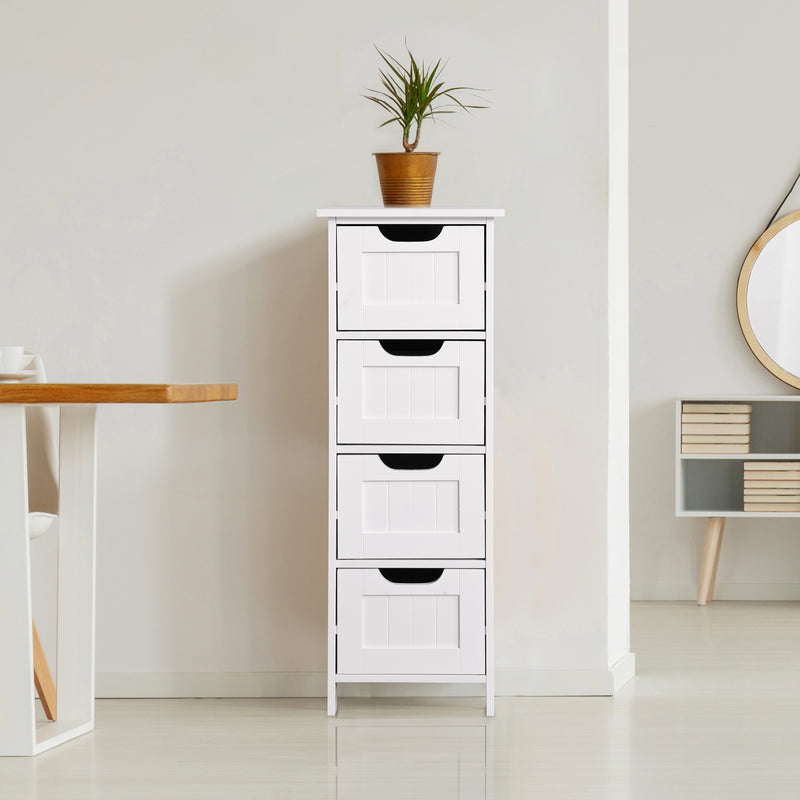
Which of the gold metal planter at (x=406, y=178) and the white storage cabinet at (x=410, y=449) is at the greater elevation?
the gold metal planter at (x=406, y=178)

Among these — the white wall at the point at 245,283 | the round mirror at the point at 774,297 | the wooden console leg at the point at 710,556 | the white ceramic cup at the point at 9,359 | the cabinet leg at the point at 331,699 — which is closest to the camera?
the white ceramic cup at the point at 9,359

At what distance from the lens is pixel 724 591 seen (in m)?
4.17

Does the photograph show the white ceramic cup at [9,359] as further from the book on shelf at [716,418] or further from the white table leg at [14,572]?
the book on shelf at [716,418]

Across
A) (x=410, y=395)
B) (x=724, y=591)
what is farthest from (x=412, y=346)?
(x=724, y=591)

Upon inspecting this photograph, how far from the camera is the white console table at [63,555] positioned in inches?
82.5

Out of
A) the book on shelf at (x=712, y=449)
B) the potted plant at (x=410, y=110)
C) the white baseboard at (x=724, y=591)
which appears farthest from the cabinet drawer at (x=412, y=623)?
the white baseboard at (x=724, y=591)

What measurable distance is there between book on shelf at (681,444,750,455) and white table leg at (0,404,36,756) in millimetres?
2476

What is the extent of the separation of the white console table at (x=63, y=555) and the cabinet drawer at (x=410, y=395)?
270 millimetres

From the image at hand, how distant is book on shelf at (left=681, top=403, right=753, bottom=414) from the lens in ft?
12.9

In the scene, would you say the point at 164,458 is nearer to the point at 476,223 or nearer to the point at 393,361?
the point at 393,361

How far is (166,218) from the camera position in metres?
2.71

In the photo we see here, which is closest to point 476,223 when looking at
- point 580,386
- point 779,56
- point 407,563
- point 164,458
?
point 580,386

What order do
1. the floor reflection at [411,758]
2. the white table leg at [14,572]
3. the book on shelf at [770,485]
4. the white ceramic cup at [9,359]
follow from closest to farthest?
the floor reflection at [411,758], the white table leg at [14,572], the white ceramic cup at [9,359], the book on shelf at [770,485]

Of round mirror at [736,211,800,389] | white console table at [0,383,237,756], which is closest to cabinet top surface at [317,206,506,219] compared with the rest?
white console table at [0,383,237,756]
